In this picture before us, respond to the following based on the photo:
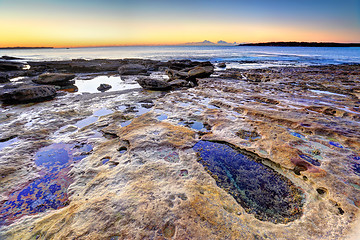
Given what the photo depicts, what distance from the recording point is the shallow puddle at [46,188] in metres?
2.73

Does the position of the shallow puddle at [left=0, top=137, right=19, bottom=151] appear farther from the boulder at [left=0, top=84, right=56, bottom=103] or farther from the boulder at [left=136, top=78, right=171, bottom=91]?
the boulder at [left=136, top=78, right=171, bottom=91]

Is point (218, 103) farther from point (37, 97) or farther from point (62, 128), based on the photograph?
point (37, 97)

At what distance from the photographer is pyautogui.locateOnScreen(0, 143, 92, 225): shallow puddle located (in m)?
2.73

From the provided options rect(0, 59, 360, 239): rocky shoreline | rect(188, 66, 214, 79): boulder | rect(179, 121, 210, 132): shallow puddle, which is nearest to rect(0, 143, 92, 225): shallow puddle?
rect(0, 59, 360, 239): rocky shoreline

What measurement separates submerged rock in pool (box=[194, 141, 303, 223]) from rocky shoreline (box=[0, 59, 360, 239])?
21 millimetres

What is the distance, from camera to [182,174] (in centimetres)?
332

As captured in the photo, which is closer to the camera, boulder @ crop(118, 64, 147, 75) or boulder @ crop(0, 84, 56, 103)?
boulder @ crop(0, 84, 56, 103)

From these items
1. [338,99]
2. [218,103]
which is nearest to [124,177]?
[218,103]

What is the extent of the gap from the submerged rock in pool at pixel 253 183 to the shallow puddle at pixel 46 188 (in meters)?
2.92

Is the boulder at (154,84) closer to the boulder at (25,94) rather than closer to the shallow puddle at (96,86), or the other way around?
the shallow puddle at (96,86)

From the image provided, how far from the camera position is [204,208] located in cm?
250

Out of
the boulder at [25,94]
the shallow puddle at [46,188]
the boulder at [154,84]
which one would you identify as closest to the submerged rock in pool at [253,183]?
the shallow puddle at [46,188]

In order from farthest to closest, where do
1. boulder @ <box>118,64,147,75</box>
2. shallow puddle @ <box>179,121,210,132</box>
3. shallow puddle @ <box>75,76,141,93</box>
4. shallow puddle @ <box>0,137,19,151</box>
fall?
boulder @ <box>118,64,147,75</box>, shallow puddle @ <box>75,76,141,93</box>, shallow puddle @ <box>179,121,210,132</box>, shallow puddle @ <box>0,137,19,151</box>

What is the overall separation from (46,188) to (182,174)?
2677 mm
